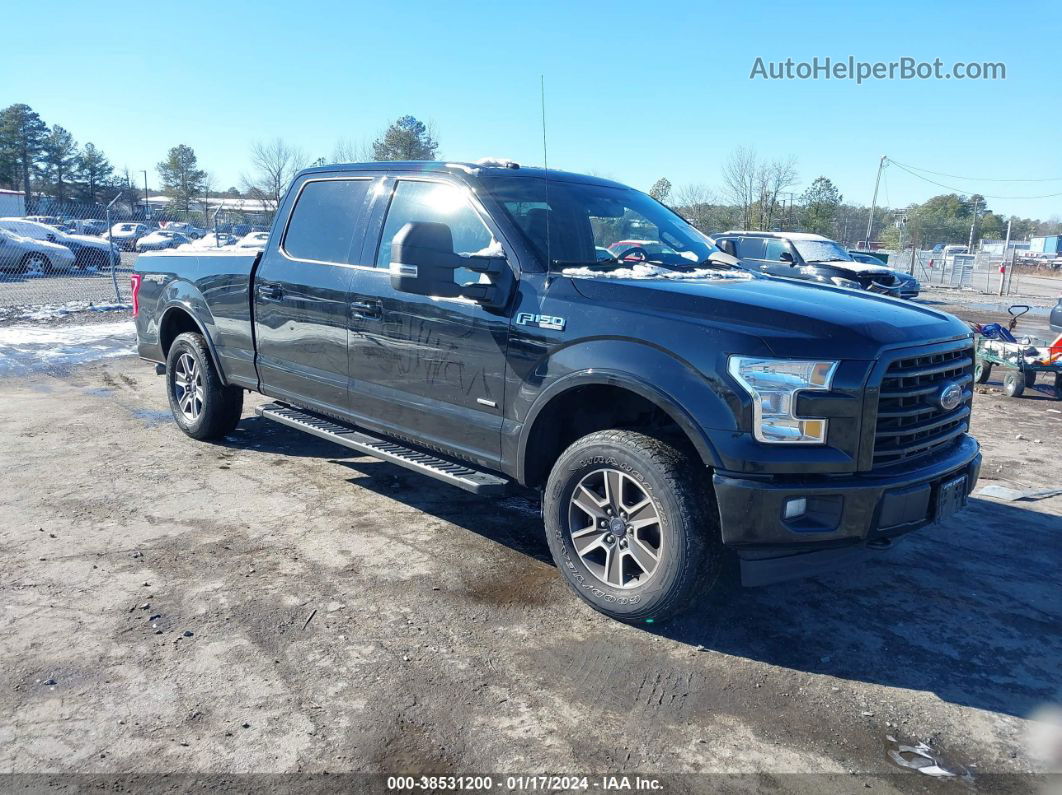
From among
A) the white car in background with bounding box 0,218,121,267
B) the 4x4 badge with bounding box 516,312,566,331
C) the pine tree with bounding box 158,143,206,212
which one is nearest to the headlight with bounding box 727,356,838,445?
the 4x4 badge with bounding box 516,312,566,331

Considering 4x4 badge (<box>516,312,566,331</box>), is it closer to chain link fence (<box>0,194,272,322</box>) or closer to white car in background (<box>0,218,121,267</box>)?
chain link fence (<box>0,194,272,322</box>)

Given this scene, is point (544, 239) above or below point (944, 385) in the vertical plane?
above

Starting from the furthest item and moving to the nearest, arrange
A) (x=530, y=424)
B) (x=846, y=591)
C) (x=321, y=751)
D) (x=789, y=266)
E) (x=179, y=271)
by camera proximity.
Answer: (x=789, y=266), (x=179, y=271), (x=846, y=591), (x=530, y=424), (x=321, y=751)

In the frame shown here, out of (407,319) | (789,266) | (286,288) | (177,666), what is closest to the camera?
(177,666)

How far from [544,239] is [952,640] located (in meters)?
2.68

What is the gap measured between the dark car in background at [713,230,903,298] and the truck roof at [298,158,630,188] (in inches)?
491

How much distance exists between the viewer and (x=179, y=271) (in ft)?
21.1

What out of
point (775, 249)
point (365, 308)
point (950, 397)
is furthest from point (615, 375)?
point (775, 249)

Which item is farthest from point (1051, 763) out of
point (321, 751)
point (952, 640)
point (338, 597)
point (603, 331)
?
point (338, 597)

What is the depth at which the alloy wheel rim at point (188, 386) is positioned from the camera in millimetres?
6430

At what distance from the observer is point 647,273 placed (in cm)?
409

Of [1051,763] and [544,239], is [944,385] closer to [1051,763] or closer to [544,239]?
[1051,763]

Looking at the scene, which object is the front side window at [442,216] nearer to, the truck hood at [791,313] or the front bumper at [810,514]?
the truck hood at [791,313]

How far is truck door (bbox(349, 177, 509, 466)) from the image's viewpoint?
412 cm
